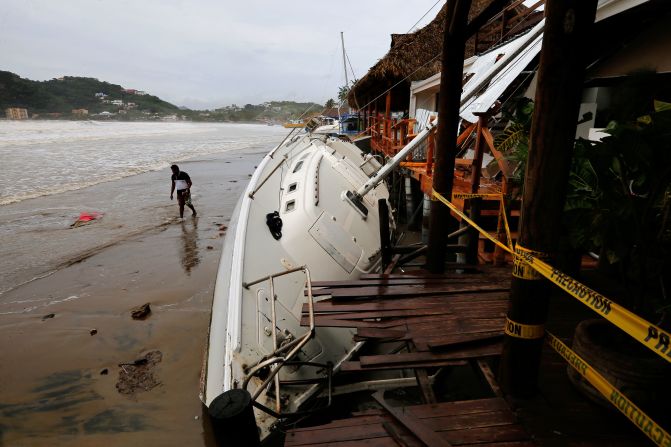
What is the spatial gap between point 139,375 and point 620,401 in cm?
531

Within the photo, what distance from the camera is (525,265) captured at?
7.07ft

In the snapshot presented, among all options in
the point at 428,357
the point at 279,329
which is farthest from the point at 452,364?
the point at 279,329

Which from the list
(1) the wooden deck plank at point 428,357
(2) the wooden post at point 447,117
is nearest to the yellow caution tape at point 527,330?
(1) the wooden deck plank at point 428,357

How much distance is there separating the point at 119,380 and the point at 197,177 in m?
18.5

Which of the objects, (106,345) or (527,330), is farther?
(106,345)

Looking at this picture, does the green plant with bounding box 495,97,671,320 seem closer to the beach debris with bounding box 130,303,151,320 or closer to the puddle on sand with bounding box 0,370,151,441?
the puddle on sand with bounding box 0,370,151,441

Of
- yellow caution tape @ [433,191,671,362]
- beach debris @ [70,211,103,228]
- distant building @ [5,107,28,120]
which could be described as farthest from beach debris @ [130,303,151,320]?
distant building @ [5,107,28,120]

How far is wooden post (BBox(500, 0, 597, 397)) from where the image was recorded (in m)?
1.82

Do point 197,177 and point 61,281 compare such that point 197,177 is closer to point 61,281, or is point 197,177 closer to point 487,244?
point 61,281

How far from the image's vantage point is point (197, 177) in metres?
21.9

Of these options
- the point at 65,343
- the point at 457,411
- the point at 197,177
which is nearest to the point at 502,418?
the point at 457,411

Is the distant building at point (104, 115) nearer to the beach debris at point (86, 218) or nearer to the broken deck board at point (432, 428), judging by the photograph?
the beach debris at point (86, 218)

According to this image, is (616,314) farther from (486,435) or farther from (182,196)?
(182,196)

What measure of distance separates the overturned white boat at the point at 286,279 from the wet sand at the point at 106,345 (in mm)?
1282
